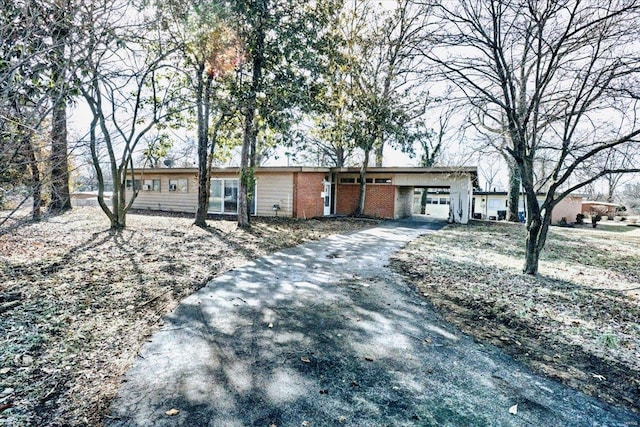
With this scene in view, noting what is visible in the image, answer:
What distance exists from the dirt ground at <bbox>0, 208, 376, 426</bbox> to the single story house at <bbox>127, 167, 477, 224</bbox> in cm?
714

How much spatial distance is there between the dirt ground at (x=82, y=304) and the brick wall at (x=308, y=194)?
22.3 ft

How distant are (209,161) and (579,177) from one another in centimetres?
1122

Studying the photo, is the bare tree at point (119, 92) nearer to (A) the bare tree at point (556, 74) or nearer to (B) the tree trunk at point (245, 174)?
(B) the tree trunk at point (245, 174)

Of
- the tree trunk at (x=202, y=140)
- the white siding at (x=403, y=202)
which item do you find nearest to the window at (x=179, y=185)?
the tree trunk at (x=202, y=140)

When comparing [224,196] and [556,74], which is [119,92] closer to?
[556,74]

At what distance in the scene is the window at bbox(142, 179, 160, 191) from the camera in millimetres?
19844

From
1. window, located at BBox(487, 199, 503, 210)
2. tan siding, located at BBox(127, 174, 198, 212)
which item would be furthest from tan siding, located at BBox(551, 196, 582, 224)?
tan siding, located at BBox(127, 174, 198, 212)

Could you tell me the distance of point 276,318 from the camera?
4066mm

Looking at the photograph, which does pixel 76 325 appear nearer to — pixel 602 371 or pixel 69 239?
pixel 602 371

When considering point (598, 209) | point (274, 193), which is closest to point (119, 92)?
point (274, 193)

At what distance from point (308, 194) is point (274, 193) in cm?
165

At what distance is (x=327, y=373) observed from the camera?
115 inches

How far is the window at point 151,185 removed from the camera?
19.8 meters

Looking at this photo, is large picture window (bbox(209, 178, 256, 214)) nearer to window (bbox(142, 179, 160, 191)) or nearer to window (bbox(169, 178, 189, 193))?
window (bbox(169, 178, 189, 193))
